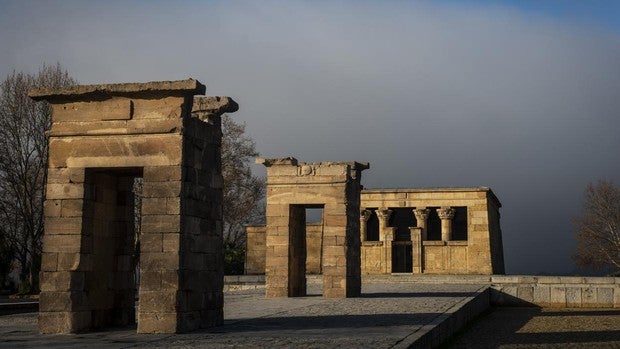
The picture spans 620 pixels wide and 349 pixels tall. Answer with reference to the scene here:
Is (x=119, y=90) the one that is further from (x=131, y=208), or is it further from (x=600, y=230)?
(x=600, y=230)

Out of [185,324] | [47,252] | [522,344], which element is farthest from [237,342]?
[522,344]

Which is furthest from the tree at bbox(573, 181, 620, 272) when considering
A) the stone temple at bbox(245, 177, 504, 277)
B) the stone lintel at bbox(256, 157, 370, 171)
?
the stone lintel at bbox(256, 157, 370, 171)

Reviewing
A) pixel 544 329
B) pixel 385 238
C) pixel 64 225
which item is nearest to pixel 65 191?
pixel 64 225

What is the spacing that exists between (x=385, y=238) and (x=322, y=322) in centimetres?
2474

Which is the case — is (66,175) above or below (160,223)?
above

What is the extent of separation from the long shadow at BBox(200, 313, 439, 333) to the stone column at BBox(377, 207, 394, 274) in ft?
74.7

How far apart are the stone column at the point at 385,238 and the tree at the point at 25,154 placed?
643 inches

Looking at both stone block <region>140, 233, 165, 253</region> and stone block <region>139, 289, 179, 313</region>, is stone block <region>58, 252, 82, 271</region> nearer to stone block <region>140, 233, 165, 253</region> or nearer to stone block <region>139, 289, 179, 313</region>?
stone block <region>140, 233, 165, 253</region>

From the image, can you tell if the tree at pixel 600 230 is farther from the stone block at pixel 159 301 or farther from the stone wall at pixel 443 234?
the stone block at pixel 159 301

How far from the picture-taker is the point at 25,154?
2888 centimetres

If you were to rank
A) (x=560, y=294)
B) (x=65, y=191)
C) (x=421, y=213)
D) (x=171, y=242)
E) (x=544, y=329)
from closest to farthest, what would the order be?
(x=171, y=242) < (x=65, y=191) < (x=544, y=329) < (x=560, y=294) < (x=421, y=213)

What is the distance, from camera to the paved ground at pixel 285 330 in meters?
9.55

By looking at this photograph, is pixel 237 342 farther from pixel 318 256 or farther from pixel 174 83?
pixel 318 256

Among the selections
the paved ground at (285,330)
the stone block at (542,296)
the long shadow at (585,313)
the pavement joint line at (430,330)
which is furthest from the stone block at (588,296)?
the paved ground at (285,330)
